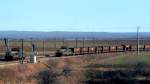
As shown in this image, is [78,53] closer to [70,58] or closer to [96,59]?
[96,59]

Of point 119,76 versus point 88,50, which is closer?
point 119,76

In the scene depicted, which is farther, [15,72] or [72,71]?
[72,71]

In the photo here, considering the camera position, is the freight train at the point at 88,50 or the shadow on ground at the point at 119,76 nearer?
the shadow on ground at the point at 119,76

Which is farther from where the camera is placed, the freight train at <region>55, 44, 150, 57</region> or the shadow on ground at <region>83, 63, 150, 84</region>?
the freight train at <region>55, 44, 150, 57</region>

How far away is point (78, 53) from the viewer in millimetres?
80875

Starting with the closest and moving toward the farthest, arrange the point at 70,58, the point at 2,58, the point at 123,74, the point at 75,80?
the point at 75,80
the point at 123,74
the point at 2,58
the point at 70,58

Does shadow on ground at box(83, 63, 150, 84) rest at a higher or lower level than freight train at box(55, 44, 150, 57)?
lower

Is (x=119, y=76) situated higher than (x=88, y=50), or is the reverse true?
(x=88, y=50)

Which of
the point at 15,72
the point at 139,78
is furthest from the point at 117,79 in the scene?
the point at 15,72

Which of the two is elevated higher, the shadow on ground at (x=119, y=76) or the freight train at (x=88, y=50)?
the freight train at (x=88, y=50)

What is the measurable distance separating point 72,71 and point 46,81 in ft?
27.6

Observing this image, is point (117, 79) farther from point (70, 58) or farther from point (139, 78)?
point (70, 58)

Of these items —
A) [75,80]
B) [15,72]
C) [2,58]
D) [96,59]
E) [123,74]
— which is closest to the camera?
[15,72]

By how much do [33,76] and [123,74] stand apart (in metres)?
11.2
